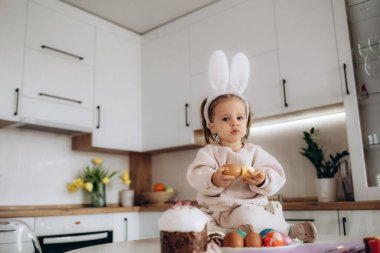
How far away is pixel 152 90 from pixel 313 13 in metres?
1.60

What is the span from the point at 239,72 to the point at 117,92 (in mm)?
2410

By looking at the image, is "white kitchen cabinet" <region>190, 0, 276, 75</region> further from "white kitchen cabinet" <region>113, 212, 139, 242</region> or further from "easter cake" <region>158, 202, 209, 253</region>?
"easter cake" <region>158, 202, 209, 253</region>

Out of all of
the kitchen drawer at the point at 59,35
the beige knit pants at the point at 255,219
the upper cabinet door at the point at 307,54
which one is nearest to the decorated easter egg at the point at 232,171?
the beige knit pants at the point at 255,219

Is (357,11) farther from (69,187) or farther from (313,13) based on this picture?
(69,187)

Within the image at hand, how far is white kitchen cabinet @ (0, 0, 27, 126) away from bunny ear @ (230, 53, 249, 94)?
6.40ft

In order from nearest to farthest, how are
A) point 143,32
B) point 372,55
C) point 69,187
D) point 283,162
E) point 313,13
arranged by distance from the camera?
point 372,55, point 313,13, point 283,162, point 69,187, point 143,32

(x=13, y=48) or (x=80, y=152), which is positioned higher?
(x=13, y=48)

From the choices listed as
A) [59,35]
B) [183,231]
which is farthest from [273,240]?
[59,35]

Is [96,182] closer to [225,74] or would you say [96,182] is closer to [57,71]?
[57,71]

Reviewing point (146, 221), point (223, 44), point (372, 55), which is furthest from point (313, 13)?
point (146, 221)

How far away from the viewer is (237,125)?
1162 mm

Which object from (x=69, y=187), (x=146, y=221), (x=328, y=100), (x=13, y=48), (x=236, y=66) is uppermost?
(x=13, y=48)

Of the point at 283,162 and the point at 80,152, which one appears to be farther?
the point at 80,152

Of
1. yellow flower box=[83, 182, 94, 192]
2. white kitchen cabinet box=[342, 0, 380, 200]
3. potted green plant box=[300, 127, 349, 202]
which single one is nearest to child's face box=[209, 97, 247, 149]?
white kitchen cabinet box=[342, 0, 380, 200]
